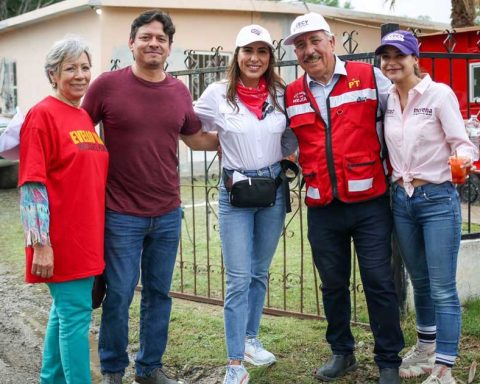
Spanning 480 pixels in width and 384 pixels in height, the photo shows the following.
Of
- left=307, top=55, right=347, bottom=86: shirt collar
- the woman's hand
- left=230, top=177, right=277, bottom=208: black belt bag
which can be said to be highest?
left=307, top=55, right=347, bottom=86: shirt collar

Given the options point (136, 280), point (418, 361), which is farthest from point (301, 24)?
point (418, 361)

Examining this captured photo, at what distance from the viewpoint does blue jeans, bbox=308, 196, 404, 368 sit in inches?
146

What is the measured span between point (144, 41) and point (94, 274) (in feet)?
4.25

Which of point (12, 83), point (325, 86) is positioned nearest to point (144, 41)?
point (325, 86)

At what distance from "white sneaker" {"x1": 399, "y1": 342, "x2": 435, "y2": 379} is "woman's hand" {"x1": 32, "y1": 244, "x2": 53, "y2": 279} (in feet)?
7.25

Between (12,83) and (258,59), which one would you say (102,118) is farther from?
(12,83)

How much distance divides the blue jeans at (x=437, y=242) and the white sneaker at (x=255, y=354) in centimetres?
116

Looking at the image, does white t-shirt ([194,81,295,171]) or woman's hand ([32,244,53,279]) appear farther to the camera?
white t-shirt ([194,81,295,171])

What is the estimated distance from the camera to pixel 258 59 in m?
3.79

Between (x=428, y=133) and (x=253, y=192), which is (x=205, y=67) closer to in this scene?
(x=253, y=192)

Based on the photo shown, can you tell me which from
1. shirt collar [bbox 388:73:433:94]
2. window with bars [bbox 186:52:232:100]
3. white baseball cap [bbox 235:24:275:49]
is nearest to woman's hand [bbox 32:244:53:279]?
white baseball cap [bbox 235:24:275:49]

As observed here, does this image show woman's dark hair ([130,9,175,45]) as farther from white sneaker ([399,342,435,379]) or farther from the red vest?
white sneaker ([399,342,435,379])

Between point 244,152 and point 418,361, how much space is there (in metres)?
1.70

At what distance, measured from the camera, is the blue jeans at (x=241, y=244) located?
3816 mm
